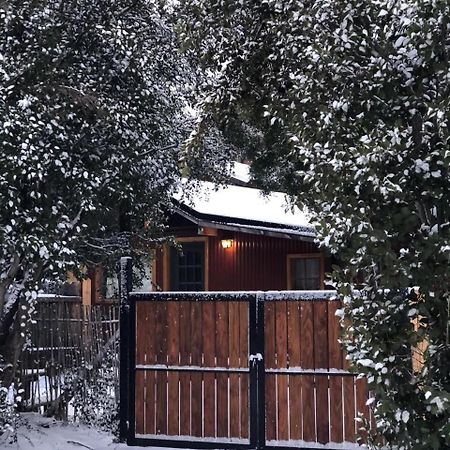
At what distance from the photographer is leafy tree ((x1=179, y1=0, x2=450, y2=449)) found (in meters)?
3.92

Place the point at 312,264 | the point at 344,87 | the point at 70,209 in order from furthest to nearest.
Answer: the point at 312,264 < the point at 70,209 < the point at 344,87

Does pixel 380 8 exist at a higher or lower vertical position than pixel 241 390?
higher

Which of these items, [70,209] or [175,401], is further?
[70,209]

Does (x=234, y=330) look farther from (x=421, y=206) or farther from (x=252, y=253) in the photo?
(x=252, y=253)

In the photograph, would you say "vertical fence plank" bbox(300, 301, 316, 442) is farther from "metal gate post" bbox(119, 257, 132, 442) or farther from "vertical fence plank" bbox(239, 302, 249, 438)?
"metal gate post" bbox(119, 257, 132, 442)

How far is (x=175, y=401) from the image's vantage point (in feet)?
23.0

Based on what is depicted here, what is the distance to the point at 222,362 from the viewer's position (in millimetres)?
6883

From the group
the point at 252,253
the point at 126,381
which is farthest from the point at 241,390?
the point at 252,253

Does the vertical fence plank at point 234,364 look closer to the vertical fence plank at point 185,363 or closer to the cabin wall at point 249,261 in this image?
the vertical fence plank at point 185,363

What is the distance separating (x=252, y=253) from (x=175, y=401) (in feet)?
25.7

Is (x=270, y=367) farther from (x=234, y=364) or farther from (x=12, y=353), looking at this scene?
(x=12, y=353)

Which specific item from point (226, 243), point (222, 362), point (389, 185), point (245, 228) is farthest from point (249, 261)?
point (389, 185)

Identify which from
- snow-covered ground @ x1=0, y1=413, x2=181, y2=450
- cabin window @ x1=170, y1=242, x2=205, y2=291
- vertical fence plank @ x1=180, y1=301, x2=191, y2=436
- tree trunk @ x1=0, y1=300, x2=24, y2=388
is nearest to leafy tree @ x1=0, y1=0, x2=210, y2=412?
tree trunk @ x1=0, y1=300, x2=24, y2=388

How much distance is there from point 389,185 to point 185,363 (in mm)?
3764
